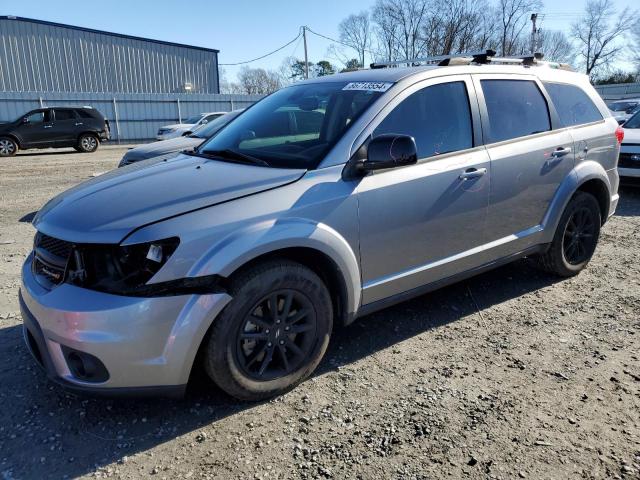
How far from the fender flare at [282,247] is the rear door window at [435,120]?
2.54ft

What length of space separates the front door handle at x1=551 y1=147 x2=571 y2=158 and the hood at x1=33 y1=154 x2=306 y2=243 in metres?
2.44

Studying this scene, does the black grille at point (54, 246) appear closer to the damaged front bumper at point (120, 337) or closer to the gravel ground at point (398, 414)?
the damaged front bumper at point (120, 337)

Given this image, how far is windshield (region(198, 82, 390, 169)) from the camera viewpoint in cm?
316

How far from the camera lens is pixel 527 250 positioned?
424 cm

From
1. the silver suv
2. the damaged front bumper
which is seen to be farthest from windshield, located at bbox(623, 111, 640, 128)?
the damaged front bumper

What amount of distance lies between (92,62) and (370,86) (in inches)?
1321

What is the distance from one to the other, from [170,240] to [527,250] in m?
3.07

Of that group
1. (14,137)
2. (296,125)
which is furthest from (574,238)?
(14,137)

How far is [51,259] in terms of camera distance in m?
2.69

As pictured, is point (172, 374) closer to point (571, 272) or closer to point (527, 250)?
point (527, 250)

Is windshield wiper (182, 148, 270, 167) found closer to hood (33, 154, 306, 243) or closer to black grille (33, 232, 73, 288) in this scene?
hood (33, 154, 306, 243)

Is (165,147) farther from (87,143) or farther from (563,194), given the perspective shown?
(87,143)

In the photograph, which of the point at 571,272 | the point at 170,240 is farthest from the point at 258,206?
the point at 571,272

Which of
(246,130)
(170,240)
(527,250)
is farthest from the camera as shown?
(527,250)
